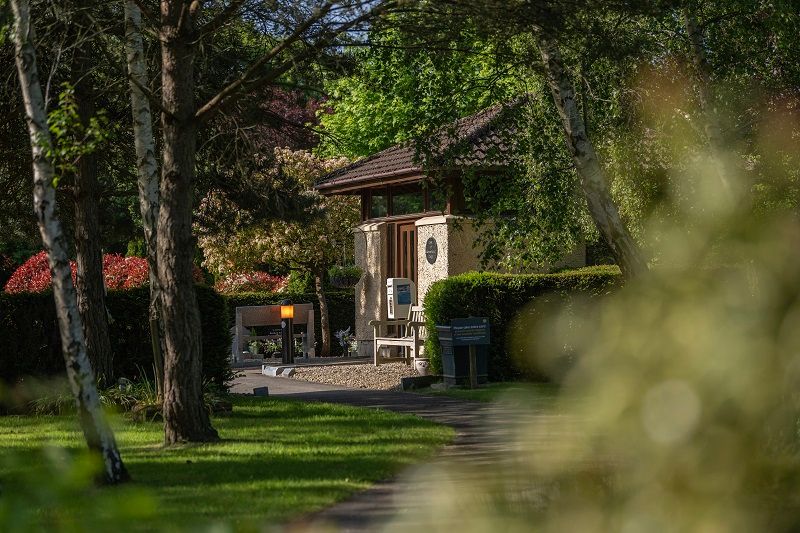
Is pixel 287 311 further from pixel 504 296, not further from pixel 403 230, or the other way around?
pixel 504 296

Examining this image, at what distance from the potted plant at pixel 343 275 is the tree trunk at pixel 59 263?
19.8 metres

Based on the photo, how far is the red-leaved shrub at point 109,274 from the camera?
32312 mm

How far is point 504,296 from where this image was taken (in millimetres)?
18953

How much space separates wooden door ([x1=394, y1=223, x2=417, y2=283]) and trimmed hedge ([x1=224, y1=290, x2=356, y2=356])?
6.18 metres

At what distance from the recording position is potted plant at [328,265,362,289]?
2998 cm

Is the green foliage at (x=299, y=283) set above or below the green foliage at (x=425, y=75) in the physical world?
below

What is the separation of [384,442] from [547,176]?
5977mm

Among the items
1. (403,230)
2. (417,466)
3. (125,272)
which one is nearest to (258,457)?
(417,466)

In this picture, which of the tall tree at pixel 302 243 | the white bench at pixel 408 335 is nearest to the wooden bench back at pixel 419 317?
A: the white bench at pixel 408 335

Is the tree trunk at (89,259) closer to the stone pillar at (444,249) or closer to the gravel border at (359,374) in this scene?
the gravel border at (359,374)

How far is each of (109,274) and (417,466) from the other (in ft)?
99.8

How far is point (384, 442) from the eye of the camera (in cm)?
1166

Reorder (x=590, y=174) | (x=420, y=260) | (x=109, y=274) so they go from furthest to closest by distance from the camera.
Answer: (x=109, y=274), (x=420, y=260), (x=590, y=174)

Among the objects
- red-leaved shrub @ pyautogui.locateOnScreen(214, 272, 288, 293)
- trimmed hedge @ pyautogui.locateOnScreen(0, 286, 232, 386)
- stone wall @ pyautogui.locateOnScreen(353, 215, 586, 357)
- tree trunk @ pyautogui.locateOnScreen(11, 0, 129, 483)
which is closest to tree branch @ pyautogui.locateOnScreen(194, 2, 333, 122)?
tree trunk @ pyautogui.locateOnScreen(11, 0, 129, 483)
